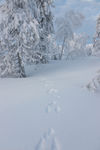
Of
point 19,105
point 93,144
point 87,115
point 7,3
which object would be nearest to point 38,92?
point 19,105

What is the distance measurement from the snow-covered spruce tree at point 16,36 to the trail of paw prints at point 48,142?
517cm

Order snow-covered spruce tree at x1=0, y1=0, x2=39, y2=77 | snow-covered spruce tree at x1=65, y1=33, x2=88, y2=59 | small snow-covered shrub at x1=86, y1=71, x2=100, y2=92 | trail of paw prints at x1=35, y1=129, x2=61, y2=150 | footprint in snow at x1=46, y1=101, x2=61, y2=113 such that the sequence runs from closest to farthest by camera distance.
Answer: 1. trail of paw prints at x1=35, y1=129, x2=61, y2=150
2. footprint in snow at x1=46, y1=101, x2=61, y2=113
3. small snow-covered shrub at x1=86, y1=71, x2=100, y2=92
4. snow-covered spruce tree at x1=0, y1=0, x2=39, y2=77
5. snow-covered spruce tree at x1=65, y1=33, x2=88, y2=59

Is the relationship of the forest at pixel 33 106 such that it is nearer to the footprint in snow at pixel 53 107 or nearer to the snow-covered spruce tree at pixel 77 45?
the footprint in snow at pixel 53 107

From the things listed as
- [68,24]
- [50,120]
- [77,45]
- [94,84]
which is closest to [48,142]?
[50,120]

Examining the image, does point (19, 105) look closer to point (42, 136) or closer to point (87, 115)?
point (42, 136)

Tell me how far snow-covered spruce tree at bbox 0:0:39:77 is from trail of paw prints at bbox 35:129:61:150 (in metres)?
5.17

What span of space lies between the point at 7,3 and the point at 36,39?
244 centimetres

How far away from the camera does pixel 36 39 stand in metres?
6.65

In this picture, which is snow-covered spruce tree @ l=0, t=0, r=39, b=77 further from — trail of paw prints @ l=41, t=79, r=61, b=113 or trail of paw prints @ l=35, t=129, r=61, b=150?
trail of paw prints @ l=35, t=129, r=61, b=150

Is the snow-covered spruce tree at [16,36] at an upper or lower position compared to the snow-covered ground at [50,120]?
upper

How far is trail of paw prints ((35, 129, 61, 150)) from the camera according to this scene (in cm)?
188

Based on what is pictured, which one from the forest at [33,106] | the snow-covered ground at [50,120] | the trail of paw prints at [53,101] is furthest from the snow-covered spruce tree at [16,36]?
the trail of paw prints at [53,101]

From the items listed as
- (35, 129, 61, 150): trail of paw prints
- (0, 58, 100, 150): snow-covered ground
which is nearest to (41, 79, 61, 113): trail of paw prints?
(0, 58, 100, 150): snow-covered ground

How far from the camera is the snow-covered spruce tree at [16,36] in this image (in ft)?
20.4
